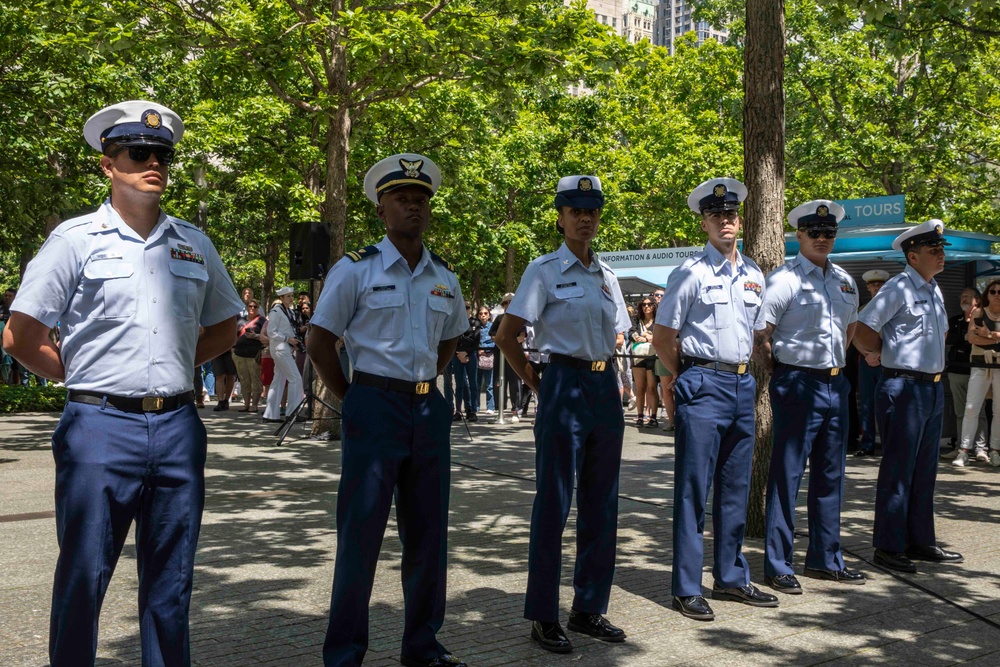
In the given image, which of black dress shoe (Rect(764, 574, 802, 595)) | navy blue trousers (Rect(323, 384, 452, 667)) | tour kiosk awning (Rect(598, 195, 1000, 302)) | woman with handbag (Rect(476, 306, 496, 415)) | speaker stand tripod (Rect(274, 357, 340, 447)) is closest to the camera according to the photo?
navy blue trousers (Rect(323, 384, 452, 667))

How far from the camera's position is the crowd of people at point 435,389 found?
11.8 ft

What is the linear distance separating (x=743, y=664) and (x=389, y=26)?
962cm

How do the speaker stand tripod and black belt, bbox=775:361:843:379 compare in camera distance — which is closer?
black belt, bbox=775:361:843:379

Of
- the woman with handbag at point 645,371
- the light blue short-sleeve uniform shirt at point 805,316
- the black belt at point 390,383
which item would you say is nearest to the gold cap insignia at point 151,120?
the black belt at point 390,383

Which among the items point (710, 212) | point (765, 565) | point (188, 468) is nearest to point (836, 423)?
point (765, 565)

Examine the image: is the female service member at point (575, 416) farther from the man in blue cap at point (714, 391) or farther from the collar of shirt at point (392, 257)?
the collar of shirt at point (392, 257)

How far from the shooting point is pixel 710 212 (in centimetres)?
592

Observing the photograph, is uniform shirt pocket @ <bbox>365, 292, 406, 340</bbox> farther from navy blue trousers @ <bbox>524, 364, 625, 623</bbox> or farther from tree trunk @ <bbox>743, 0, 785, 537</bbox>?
tree trunk @ <bbox>743, 0, 785, 537</bbox>

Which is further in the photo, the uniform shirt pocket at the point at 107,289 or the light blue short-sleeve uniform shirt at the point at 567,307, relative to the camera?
the light blue short-sleeve uniform shirt at the point at 567,307

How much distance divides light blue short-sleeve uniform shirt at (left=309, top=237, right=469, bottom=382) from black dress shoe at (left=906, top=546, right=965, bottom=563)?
4078 millimetres

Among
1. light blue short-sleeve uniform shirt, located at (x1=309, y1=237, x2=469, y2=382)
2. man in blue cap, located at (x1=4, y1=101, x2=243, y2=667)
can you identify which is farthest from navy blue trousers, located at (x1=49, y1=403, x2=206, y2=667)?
light blue short-sleeve uniform shirt, located at (x1=309, y1=237, x2=469, y2=382)

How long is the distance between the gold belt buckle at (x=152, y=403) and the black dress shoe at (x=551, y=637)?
2268 mm

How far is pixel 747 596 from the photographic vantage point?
589 cm

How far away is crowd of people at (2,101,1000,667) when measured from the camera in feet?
11.8
